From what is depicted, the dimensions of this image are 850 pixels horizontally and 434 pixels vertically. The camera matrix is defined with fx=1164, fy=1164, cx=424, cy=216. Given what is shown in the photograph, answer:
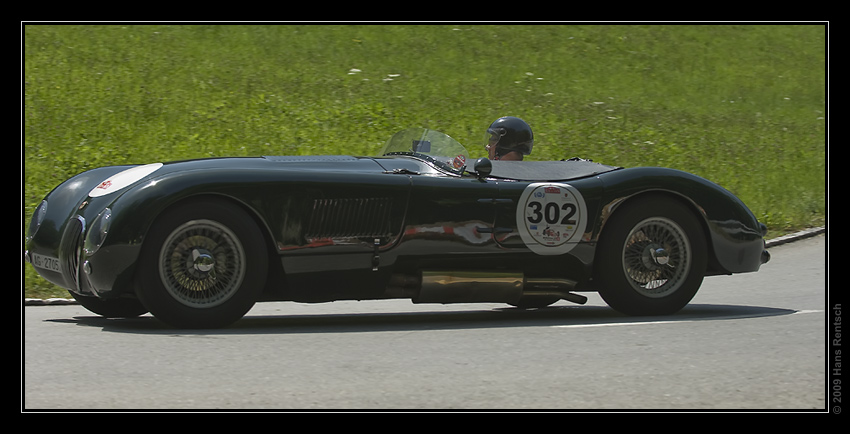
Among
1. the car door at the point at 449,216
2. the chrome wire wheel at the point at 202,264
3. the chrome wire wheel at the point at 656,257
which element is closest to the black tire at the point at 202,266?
the chrome wire wheel at the point at 202,264

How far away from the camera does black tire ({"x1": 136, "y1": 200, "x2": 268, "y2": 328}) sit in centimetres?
675

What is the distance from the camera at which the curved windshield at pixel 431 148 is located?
784cm

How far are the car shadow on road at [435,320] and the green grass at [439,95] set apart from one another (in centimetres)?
608

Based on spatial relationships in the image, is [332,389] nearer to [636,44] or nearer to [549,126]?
[549,126]

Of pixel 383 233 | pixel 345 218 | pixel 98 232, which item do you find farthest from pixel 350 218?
pixel 98 232

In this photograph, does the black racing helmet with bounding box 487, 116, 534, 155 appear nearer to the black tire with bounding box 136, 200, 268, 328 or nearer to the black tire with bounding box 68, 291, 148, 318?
the black tire with bounding box 136, 200, 268, 328

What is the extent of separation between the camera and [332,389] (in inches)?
208

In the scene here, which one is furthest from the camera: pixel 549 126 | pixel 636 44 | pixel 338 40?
pixel 636 44

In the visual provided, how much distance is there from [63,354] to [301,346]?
1272mm

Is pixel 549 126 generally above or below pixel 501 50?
below

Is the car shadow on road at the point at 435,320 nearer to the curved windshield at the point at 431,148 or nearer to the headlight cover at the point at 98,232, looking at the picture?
the headlight cover at the point at 98,232

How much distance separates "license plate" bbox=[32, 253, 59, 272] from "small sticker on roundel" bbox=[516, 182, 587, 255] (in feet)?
9.55
